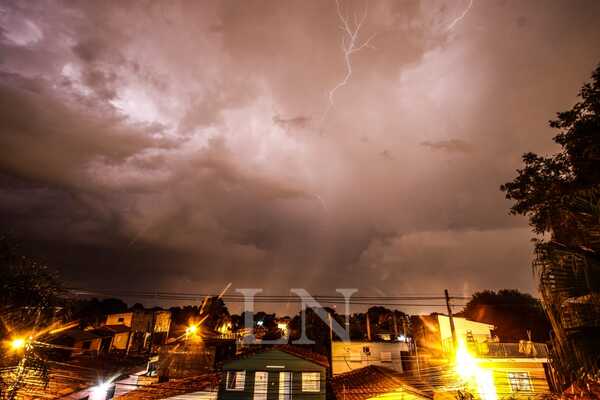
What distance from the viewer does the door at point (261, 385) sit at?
2234 cm

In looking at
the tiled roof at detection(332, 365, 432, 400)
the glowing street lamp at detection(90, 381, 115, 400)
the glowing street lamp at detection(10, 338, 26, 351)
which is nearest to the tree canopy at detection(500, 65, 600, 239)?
the tiled roof at detection(332, 365, 432, 400)

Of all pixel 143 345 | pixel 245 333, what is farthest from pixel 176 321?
pixel 245 333

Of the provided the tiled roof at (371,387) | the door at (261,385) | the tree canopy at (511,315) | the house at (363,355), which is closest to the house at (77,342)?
the door at (261,385)

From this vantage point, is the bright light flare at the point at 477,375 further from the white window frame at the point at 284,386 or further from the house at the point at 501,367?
the white window frame at the point at 284,386

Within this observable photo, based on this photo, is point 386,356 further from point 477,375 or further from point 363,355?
point 477,375

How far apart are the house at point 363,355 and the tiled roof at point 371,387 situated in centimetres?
900

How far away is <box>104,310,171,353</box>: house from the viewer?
51188 millimetres

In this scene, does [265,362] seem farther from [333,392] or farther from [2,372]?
[2,372]

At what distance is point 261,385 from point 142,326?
135 ft

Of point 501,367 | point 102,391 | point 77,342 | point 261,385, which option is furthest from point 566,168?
point 77,342

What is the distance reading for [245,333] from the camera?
193ft

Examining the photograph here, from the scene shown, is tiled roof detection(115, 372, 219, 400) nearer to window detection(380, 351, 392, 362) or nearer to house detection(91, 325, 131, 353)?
window detection(380, 351, 392, 362)

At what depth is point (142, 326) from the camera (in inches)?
2093

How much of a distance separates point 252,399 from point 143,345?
40.7m
